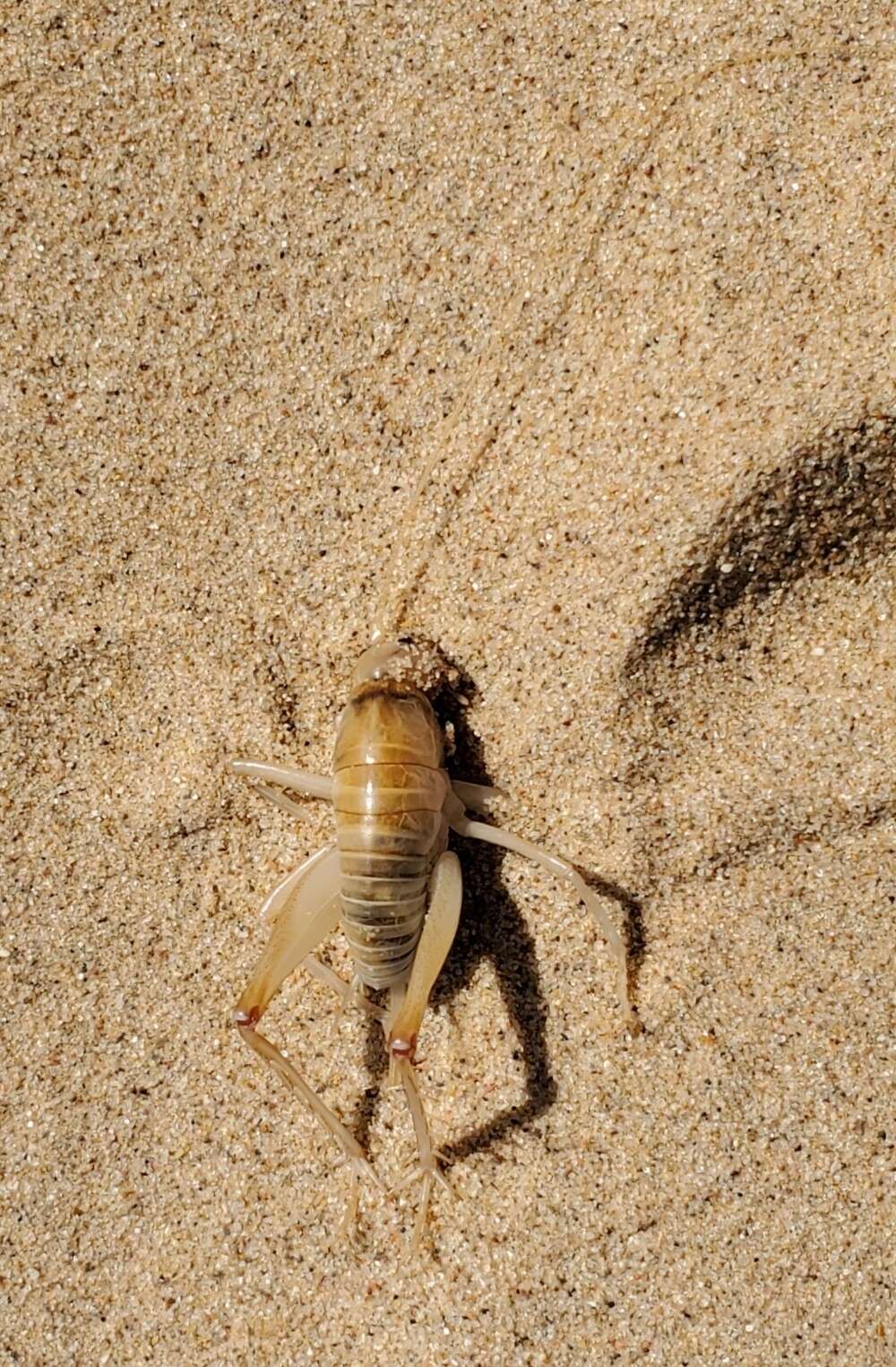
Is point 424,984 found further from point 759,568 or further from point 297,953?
point 759,568

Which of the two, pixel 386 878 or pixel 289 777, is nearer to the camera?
pixel 386 878

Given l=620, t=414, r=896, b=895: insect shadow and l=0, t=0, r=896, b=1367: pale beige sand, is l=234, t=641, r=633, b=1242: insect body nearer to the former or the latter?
l=0, t=0, r=896, b=1367: pale beige sand

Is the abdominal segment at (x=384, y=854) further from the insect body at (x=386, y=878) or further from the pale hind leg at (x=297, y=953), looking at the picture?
the pale hind leg at (x=297, y=953)

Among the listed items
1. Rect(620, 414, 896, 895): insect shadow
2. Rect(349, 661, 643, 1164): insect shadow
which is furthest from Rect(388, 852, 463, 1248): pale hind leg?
Rect(620, 414, 896, 895): insect shadow

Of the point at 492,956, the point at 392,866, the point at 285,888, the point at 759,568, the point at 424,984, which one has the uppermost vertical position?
the point at 759,568

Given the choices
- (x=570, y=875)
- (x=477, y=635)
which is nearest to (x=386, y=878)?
(x=570, y=875)
